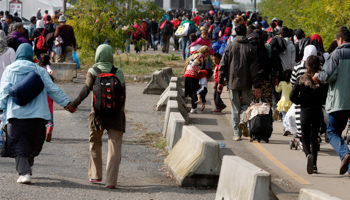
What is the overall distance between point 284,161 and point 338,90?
1.70 metres

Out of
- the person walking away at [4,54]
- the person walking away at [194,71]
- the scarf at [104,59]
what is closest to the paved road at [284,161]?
the person walking away at [194,71]

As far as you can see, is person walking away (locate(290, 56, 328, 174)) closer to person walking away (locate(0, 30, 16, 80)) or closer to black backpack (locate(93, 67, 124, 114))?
black backpack (locate(93, 67, 124, 114))

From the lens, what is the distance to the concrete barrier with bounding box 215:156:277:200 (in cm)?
617

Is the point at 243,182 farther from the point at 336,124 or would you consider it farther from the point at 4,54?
the point at 4,54

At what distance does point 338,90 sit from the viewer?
898cm

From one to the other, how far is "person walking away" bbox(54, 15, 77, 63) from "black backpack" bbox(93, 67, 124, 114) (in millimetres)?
12477

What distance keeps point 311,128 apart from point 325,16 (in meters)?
8.60

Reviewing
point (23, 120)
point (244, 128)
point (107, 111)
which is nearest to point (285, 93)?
point (244, 128)

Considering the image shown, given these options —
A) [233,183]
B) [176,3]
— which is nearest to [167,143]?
[233,183]

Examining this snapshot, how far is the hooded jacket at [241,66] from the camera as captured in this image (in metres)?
11.6

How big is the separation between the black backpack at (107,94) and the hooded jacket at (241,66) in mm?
4126

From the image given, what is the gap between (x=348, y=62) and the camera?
897cm

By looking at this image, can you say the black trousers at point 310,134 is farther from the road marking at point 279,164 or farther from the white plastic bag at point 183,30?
the white plastic bag at point 183,30

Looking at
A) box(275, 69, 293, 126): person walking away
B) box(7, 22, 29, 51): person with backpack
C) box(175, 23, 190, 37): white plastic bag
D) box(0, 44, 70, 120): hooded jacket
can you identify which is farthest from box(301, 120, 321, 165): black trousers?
Result: box(175, 23, 190, 37): white plastic bag
